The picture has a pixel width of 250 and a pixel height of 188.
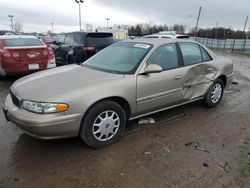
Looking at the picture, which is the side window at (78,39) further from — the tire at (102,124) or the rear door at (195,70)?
the tire at (102,124)

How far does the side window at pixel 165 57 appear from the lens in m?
3.56

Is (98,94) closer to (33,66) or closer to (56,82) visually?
(56,82)

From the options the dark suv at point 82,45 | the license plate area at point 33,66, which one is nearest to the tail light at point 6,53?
the license plate area at point 33,66

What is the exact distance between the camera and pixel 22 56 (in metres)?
6.30

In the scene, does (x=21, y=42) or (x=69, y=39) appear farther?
(x=69, y=39)

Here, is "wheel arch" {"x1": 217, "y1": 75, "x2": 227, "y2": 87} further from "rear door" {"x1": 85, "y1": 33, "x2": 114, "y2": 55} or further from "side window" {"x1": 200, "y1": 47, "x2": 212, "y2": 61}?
"rear door" {"x1": 85, "y1": 33, "x2": 114, "y2": 55}

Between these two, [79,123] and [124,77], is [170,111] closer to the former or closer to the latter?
[124,77]

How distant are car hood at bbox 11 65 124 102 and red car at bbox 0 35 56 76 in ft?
10.9

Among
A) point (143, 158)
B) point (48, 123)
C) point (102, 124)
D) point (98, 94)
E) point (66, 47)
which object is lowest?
point (143, 158)

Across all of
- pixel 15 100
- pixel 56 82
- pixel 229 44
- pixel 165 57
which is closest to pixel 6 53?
pixel 15 100

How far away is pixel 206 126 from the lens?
387cm

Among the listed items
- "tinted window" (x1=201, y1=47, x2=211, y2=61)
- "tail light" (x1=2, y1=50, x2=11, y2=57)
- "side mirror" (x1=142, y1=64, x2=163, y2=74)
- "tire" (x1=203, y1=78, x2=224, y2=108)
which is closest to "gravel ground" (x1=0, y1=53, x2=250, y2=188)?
"tire" (x1=203, y1=78, x2=224, y2=108)

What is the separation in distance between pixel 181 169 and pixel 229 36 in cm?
6400

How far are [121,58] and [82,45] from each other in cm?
425
